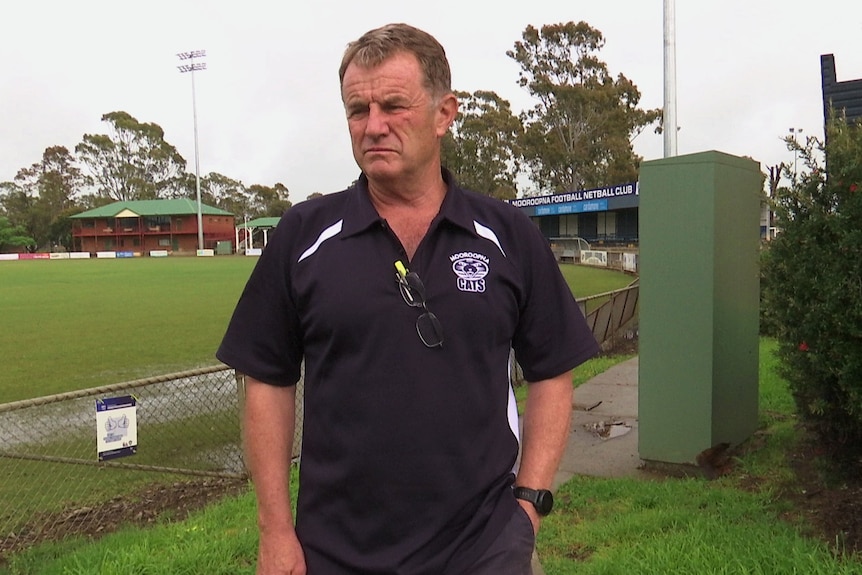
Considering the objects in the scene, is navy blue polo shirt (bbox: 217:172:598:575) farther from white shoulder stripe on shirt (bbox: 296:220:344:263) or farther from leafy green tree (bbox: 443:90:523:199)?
leafy green tree (bbox: 443:90:523:199)

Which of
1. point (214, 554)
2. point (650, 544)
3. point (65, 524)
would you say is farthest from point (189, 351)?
point (650, 544)

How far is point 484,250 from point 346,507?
0.69 m

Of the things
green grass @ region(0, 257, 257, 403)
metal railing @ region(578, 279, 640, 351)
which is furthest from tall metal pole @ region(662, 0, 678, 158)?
green grass @ region(0, 257, 257, 403)

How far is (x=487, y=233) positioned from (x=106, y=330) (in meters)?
15.8

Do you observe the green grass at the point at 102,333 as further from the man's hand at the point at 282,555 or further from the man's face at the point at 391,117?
the man's face at the point at 391,117

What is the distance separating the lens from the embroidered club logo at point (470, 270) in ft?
6.07

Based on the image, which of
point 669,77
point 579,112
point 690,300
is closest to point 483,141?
point 579,112

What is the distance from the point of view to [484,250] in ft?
6.27

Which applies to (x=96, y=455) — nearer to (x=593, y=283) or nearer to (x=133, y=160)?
(x=593, y=283)

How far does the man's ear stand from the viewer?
1984 millimetres

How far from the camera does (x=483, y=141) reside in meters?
55.7

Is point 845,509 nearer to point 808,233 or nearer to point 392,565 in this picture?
point 808,233

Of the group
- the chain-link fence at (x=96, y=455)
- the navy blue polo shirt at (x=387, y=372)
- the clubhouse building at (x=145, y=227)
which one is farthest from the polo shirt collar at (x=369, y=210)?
the clubhouse building at (x=145, y=227)

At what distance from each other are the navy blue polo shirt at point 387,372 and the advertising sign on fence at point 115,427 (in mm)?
3277
